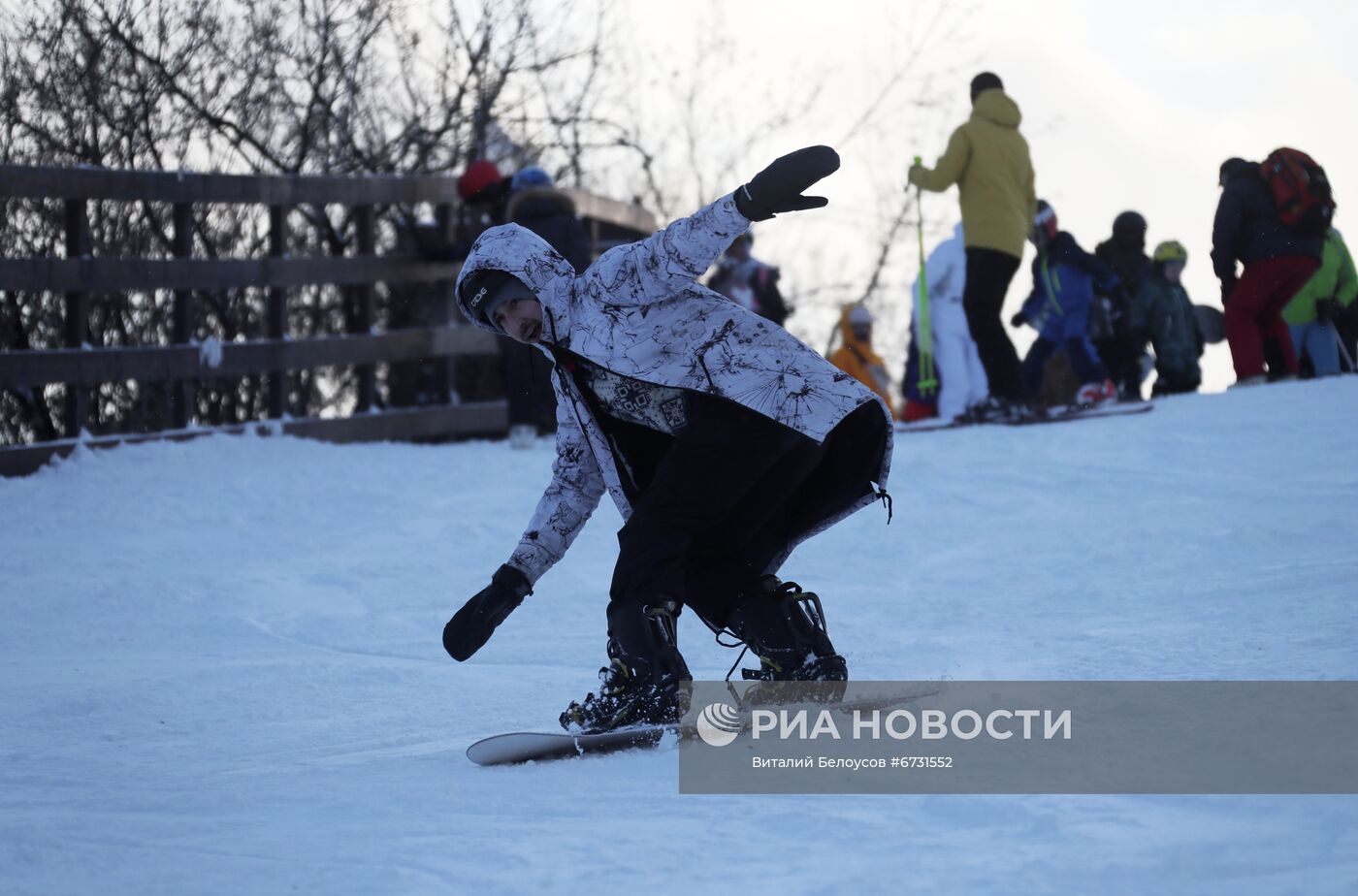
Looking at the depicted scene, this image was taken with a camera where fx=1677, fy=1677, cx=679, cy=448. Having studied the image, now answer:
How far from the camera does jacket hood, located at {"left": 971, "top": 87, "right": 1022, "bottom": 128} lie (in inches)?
319

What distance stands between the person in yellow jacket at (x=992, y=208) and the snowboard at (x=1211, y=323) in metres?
2.18

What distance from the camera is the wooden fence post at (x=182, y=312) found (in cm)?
784

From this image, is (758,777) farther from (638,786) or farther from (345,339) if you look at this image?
(345,339)

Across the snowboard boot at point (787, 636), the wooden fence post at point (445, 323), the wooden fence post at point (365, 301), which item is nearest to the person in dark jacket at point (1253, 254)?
the wooden fence post at point (445, 323)

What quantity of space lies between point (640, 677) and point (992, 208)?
16.9ft

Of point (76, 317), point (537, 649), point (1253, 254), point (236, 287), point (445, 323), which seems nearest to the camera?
point (537, 649)

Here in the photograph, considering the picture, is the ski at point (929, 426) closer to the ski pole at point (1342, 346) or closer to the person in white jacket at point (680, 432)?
the ski pole at point (1342, 346)

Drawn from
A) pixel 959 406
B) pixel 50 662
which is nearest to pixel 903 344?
pixel 959 406

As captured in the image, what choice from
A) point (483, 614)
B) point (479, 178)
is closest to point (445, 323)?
point (479, 178)

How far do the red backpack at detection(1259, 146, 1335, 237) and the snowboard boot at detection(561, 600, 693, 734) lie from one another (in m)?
6.30

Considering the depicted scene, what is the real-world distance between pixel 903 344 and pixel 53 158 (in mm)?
8512

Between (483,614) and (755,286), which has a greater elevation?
(755,286)

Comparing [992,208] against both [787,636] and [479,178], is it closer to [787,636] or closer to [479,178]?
[479,178]

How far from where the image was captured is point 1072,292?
29.1 feet
